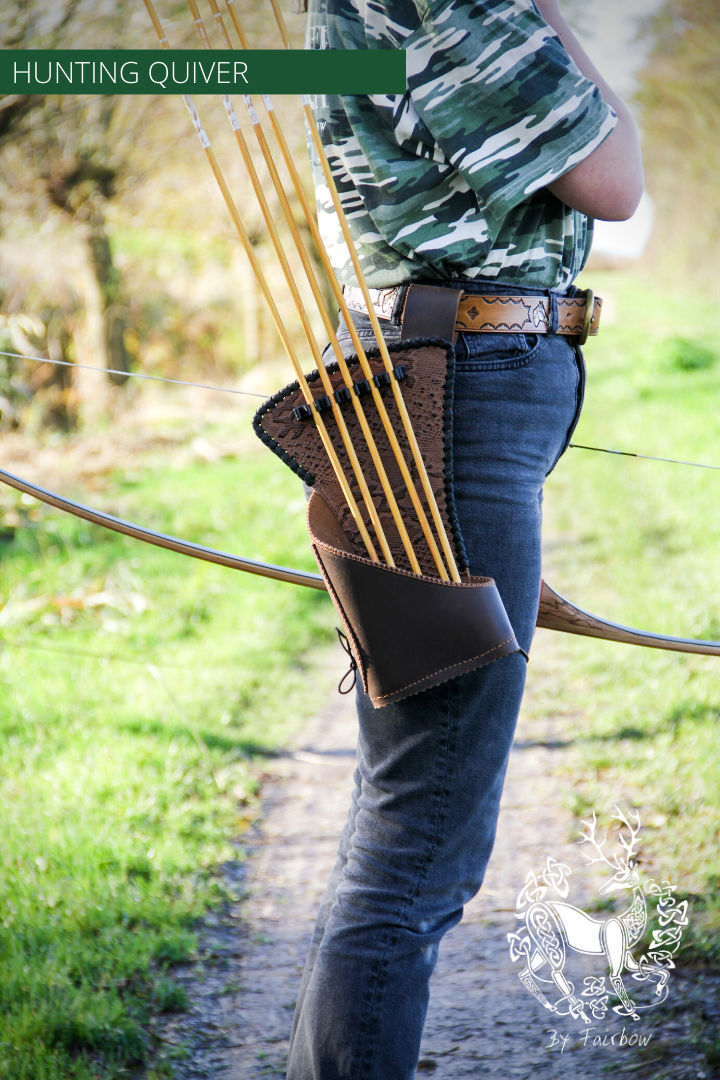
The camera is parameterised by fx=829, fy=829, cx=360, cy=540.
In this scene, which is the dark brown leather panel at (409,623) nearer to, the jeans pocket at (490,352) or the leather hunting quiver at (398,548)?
the leather hunting quiver at (398,548)

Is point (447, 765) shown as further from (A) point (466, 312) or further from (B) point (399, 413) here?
(A) point (466, 312)

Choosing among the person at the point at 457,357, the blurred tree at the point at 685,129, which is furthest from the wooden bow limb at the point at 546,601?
the blurred tree at the point at 685,129

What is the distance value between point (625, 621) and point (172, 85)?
257cm

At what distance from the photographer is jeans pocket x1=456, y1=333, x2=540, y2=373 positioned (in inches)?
38.5

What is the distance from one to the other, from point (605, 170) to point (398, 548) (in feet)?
1.60

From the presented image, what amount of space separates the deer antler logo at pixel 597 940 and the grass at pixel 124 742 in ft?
2.42

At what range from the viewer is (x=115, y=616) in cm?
334

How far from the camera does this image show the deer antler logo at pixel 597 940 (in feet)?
5.41

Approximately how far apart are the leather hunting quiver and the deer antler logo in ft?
3.47

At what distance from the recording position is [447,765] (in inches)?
39.2

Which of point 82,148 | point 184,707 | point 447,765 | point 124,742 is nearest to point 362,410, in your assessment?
point 447,765

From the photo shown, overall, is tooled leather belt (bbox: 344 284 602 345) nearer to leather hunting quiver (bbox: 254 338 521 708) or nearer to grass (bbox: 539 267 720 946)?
leather hunting quiver (bbox: 254 338 521 708)

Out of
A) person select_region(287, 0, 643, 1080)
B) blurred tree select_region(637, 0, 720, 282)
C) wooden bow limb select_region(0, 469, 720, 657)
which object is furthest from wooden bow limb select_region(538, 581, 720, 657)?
blurred tree select_region(637, 0, 720, 282)

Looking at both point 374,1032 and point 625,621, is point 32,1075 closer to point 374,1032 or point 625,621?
point 374,1032
